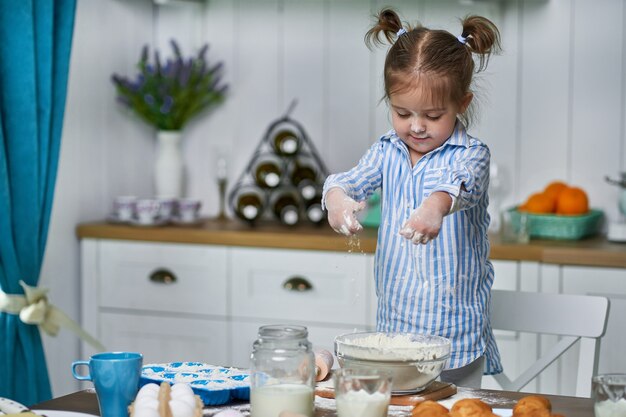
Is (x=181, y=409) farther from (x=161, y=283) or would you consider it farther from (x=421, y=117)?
(x=161, y=283)

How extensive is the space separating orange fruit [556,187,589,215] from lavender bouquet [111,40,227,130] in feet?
4.13

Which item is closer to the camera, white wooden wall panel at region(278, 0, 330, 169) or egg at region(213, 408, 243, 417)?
egg at region(213, 408, 243, 417)

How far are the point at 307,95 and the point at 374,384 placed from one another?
218cm

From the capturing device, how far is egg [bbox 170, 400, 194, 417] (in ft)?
3.86

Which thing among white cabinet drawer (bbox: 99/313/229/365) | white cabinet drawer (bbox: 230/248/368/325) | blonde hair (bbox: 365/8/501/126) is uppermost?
blonde hair (bbox: 365/8/501/126)

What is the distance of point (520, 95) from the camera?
3.02 meters

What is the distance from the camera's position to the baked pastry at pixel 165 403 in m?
1.16

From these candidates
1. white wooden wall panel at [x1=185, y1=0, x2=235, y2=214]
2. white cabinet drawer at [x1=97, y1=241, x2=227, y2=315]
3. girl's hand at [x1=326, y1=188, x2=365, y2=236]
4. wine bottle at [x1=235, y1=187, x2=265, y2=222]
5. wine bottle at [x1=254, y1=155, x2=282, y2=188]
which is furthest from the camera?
white wooden wall panel at [x1=185, y1=0, x2=235, y2=214]

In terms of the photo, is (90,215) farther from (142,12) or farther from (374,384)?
(374,384)

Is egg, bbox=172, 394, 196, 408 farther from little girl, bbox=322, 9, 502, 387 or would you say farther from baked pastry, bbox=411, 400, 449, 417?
little girl, bbox=322, 9, 502, 387

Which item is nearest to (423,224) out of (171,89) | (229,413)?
(229,413)

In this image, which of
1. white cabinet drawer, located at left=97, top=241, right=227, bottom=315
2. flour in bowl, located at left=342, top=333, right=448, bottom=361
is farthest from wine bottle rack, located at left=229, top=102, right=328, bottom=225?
flour in bowl, located at left=342, top=333, right=448, bottom=361

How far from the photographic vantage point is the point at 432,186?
5.48ft

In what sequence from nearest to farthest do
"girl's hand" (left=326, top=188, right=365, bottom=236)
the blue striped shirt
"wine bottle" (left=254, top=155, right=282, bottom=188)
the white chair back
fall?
"girl's hand" (left=326, top=188, right=365, bottom=236) → the blue striped shirt → the white chair back → "wine bottle" (left=254, top=155, right=282, bottom=188)
